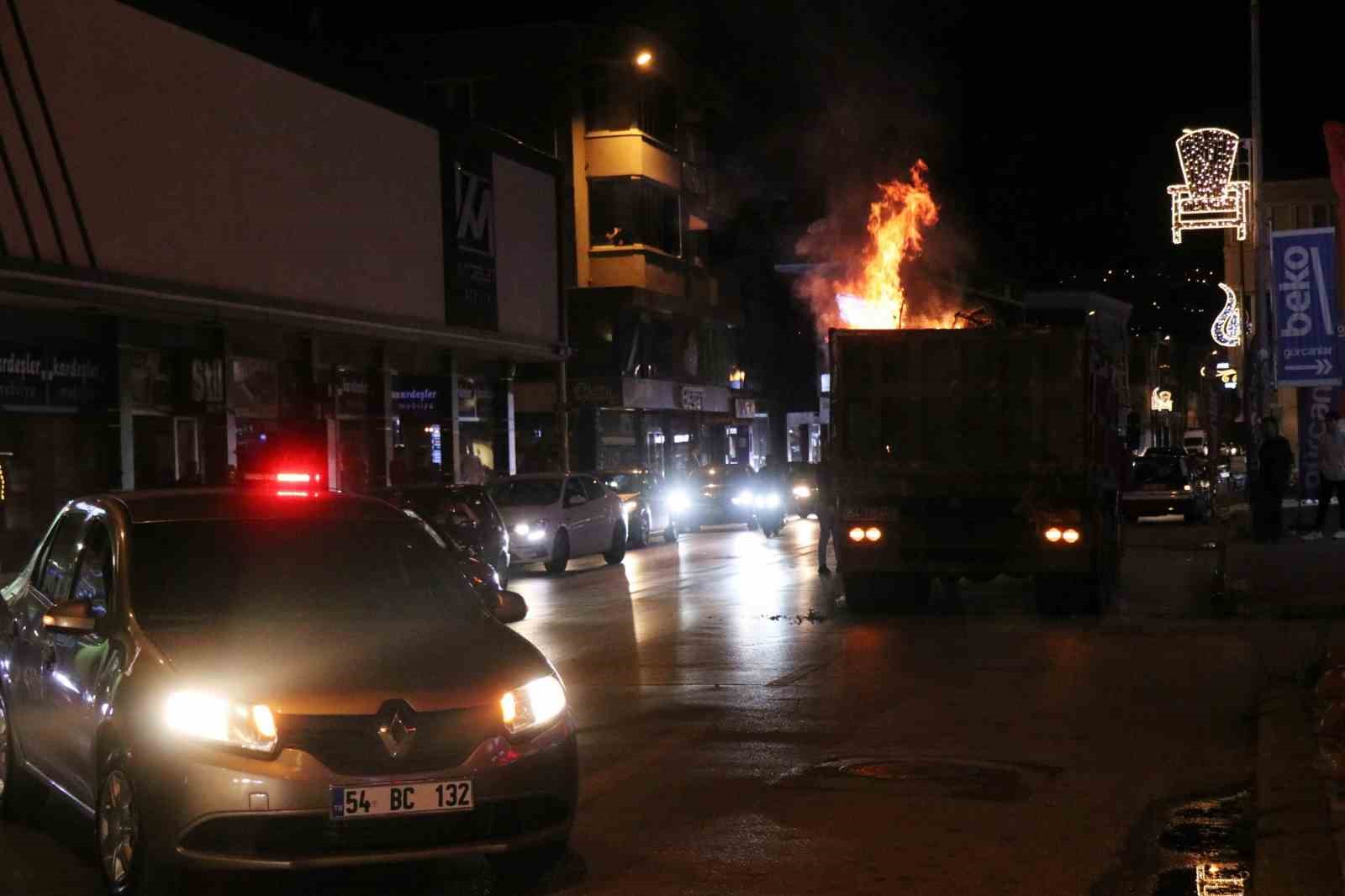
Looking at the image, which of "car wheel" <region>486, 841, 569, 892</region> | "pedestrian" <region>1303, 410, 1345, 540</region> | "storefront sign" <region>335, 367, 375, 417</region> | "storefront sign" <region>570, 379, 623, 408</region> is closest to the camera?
"car wheel" <region>486, 841, 569, 892</region>

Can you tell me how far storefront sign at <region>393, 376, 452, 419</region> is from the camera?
1521 inches

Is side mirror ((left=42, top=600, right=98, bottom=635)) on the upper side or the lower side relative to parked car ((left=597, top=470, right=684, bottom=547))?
upper

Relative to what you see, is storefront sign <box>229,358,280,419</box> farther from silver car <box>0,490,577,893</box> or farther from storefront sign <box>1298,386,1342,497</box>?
silver car <box>0,490,577,893</box>

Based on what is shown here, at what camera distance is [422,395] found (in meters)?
39.7

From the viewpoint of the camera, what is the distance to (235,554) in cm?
809

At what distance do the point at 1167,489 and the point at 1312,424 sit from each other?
10.6 ft

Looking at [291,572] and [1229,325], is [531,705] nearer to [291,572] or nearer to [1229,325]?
[291,572]

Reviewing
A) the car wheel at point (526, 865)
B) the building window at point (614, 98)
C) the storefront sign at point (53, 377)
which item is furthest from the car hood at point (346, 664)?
the building window at point (614, 98)

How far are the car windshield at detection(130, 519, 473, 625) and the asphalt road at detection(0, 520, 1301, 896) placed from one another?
3.72 ft

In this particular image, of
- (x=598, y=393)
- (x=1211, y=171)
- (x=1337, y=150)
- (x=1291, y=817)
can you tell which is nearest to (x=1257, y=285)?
(x=1337, y=150)

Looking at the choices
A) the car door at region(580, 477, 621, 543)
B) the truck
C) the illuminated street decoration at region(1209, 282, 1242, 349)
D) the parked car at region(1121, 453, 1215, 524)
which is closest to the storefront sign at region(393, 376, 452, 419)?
the car door at region(580, 477, 621, 543)

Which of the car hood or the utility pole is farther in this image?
the utility pole

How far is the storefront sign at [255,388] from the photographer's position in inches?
1257

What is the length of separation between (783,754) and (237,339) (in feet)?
75.8
